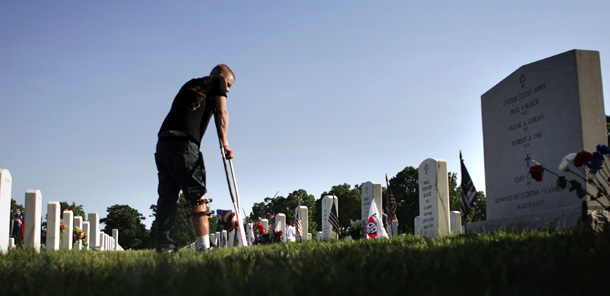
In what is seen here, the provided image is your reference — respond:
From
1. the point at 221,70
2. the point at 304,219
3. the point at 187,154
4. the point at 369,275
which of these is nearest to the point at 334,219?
the point at 304,219

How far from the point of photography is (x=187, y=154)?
6.84 metres

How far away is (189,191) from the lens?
686 cm

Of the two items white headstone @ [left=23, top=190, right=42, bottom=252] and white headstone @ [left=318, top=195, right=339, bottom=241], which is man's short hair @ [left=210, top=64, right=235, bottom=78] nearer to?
white headstone @ [left=23, top=190, right=42, bottom=252]

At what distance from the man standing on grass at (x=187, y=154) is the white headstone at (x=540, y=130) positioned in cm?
452

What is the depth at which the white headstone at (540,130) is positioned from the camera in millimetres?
8367

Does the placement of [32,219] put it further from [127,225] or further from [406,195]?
[127,225]

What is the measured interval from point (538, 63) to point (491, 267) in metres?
6.56

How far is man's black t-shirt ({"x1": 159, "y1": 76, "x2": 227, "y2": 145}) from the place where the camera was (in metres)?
6.97

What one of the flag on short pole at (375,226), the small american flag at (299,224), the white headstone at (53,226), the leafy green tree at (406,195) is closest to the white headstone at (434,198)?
the flag on short pole at (375,226)

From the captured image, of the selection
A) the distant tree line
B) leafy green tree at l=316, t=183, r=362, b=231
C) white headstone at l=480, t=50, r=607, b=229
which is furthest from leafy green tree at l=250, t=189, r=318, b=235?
white headstone at l=480, t=50, r=607, b=229

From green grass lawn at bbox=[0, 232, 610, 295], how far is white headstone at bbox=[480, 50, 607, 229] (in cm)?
387

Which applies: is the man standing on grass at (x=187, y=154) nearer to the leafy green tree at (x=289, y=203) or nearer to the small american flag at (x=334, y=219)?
the small american flag at (x=334, y=219)

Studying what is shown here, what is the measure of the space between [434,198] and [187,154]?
590 centimetres

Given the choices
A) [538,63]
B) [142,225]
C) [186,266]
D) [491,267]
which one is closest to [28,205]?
[186,266]
